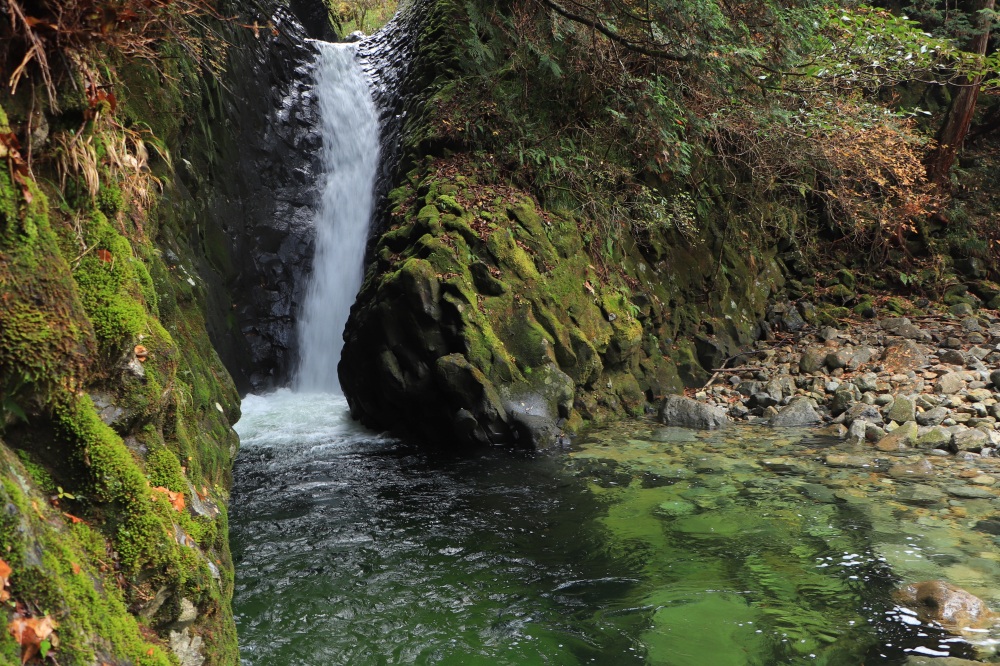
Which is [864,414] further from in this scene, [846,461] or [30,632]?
[30,632]

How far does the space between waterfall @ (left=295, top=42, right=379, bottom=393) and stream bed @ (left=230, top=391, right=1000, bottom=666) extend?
137 inches

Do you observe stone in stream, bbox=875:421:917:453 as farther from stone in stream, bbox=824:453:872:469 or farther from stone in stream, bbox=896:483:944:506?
stone in stream, bbox=896:483:944:506

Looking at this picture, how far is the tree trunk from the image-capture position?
12.5 m

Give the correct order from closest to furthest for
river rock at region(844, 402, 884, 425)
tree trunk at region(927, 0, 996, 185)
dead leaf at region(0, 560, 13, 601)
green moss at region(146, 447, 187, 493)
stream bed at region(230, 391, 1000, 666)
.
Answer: dead leaf at region(0, 560, 13, 601) → green moss at region(146, 447, 187, 493) → stream bed at region(230, 391, 1000, 666) → river rock at region(844, 402, 884, 425) → tree trunk at region(927, 0, 996, 185)

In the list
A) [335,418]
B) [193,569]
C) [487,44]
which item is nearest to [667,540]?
[193,569]

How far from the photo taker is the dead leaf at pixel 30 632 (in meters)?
1.67

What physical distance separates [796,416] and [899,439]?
138 centimetres

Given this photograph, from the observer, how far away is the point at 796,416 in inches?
342

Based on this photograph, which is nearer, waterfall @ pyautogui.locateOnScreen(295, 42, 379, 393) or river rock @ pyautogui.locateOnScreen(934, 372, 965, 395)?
river rock @ pyautogui.locateOnScreen(934, 372, 965, 395)

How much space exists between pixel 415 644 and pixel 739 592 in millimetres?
2033

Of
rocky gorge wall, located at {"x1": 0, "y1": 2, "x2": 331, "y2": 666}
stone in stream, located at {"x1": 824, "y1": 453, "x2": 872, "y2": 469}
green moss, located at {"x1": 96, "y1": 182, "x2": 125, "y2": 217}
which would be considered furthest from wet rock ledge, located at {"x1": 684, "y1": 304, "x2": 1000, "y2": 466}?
green moss, located at {"x1": 96, "y1": 182, "x2": 125, "y2": 217}

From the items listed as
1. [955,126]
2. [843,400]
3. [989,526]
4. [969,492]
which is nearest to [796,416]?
[843,400]

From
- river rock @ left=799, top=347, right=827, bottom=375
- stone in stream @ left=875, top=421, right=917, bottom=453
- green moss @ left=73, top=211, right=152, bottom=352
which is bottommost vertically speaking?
stone in stream @ left=875, top=421, right=917, bottom=453

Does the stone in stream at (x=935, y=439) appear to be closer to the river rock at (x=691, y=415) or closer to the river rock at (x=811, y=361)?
the river rock at (x=691, y=415)
